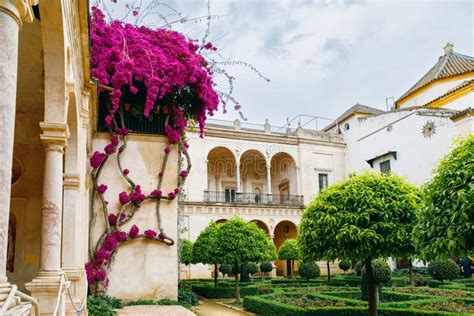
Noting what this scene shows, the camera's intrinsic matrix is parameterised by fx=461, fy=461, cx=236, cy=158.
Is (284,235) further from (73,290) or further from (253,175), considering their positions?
(73,290)

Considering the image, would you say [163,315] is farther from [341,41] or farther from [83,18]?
[341,41]

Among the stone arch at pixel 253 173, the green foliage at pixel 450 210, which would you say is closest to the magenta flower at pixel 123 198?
the green foliage at pixel 450 210

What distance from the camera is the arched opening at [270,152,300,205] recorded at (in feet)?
105

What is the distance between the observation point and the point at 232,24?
388 inches

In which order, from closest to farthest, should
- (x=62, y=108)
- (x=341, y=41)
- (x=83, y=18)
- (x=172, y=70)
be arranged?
(x=62, y=108), (x=83, y=18), (x=172, y=70), (x=341, y=41)

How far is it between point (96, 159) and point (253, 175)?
22658mm

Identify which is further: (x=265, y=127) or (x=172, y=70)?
(x=265, y=127)

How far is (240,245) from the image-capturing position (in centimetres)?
1584

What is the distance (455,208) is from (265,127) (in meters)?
25.6

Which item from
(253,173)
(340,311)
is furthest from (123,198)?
(253,173)

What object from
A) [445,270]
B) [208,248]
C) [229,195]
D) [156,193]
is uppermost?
[229,195]

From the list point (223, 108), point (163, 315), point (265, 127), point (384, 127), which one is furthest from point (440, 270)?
point (265, 127)

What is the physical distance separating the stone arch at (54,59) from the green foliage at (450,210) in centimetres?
493

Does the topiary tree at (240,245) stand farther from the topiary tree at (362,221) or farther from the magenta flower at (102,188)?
the topiary tree at (362,221)
